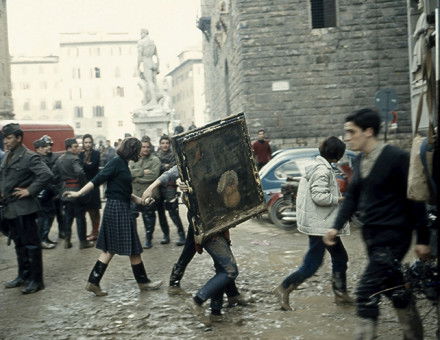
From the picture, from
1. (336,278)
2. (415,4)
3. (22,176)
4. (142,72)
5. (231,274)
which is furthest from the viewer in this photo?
(142,72)

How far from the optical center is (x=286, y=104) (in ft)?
64.4

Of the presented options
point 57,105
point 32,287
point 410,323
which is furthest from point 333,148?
point 57,105

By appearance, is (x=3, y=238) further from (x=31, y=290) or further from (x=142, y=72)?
(x=142, y=72)

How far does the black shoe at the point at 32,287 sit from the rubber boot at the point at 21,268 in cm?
21

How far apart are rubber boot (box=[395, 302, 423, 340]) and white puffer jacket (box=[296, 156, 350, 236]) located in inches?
67.8

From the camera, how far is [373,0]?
19.2m

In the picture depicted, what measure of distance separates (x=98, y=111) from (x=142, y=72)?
59.5 metres

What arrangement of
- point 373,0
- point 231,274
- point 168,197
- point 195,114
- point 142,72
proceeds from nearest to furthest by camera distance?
point 231,274, point 168,197, point 373,0, point 142,72, point 195,114

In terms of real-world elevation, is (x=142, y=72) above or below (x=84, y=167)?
above

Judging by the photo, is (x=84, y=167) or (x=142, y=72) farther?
(x=142, y=72)

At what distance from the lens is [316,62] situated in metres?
19.4

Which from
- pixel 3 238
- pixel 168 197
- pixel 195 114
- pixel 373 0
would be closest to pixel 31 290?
pixel 168 197

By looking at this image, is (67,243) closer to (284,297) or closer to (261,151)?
(284,297)

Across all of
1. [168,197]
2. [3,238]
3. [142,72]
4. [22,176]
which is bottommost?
[3,238]
